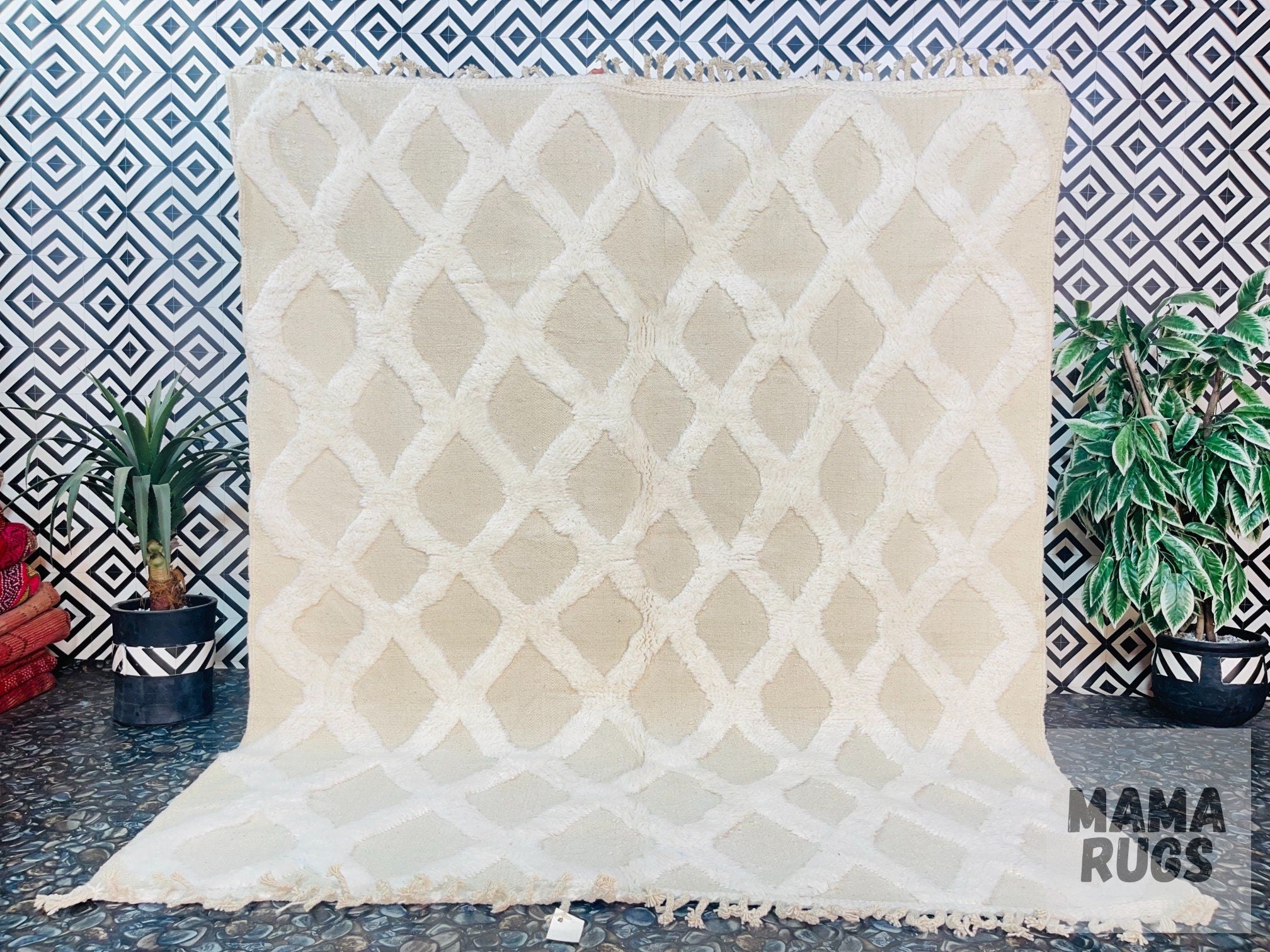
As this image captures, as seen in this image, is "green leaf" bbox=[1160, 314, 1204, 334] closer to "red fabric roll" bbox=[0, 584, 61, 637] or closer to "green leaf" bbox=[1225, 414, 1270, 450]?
"green leaf" bbox=[1225, 414, 1270, 450]

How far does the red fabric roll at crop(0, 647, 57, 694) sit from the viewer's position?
6.95ft

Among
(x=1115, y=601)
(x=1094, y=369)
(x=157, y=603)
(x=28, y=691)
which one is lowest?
(x=28, y=691)

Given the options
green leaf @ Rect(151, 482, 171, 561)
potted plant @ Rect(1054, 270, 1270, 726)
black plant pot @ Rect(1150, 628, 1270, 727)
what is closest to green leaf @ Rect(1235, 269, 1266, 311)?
potted plant @ Rect(1054, 270, 1270, 726)

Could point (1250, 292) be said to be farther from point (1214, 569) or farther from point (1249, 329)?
point (1214, 569)

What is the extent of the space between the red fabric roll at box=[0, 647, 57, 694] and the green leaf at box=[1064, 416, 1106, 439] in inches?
113

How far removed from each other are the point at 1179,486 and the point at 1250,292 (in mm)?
522

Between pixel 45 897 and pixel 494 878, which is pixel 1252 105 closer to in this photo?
pixel 494 878

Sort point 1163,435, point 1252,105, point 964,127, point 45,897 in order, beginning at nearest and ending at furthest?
point 45,897
point 964,127
point 1163,435
point 1252,105

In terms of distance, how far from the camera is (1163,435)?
1.94m

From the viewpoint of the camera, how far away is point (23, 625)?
2193 millimetres

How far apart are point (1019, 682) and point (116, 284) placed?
267 centimetres

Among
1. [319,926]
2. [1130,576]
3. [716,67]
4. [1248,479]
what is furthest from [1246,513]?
[319,926]

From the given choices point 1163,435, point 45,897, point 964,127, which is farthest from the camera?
point 1163,435

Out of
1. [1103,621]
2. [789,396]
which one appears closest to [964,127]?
[789,396]
